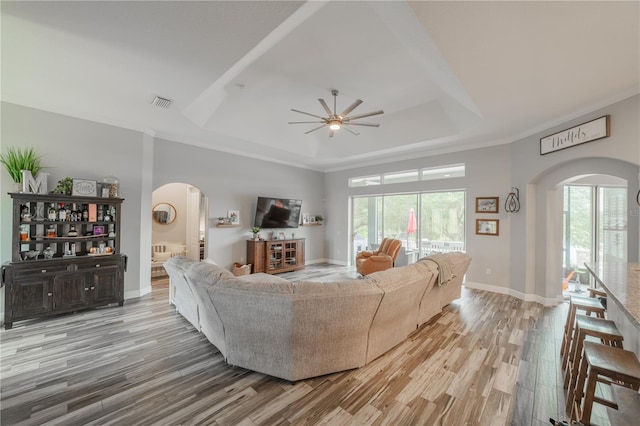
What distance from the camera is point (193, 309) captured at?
3377mm

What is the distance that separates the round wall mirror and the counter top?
8.73 metres

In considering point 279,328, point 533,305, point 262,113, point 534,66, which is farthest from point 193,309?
point 533,305

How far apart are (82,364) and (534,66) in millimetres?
5644

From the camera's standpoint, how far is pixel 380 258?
5.86m

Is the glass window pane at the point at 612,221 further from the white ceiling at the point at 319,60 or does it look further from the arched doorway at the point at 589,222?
the white ceiling at the point at 319,60

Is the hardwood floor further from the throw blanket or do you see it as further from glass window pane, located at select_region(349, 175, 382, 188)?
glass window pane, located at select_region(349, 175, 382, 188)

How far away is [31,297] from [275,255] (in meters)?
4.41

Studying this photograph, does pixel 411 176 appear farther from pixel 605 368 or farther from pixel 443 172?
pixel 605 368

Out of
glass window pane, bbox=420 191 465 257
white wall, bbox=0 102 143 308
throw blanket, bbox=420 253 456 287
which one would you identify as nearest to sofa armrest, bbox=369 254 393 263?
glass window pane, bbox=420 191 465 257

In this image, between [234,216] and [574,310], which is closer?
[574,310]

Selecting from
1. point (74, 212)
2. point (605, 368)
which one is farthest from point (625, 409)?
point (74, 212)

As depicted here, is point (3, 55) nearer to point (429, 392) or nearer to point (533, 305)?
point (429, 392)

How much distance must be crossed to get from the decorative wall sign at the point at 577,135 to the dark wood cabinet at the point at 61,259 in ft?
23.6

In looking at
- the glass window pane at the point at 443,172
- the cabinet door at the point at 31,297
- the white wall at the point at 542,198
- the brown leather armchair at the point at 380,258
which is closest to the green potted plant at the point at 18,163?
the cabinet door at the point at 31,297
